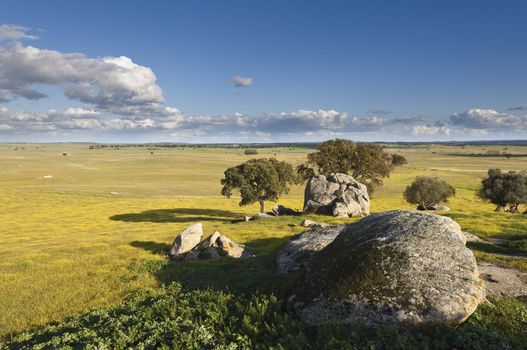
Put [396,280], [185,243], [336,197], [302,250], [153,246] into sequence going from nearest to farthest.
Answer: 1. [396,280]
2. [302,250]
3. [185,243]
4. [153,246]
5. [336,197]

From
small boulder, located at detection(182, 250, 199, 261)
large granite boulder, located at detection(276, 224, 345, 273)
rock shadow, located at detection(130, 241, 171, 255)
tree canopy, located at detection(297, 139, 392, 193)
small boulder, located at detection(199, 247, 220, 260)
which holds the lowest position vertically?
rock shadow, located at detection(130, 241, 171, 255)

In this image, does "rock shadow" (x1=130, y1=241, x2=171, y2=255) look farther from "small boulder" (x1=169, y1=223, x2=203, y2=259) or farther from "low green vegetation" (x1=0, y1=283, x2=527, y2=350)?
"low green vegetation" (x1=0, y1=283, x2=527, y2=350)

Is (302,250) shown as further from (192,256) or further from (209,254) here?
(192,256)

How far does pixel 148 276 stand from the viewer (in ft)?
72.0

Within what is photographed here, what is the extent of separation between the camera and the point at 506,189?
65312 millimetres

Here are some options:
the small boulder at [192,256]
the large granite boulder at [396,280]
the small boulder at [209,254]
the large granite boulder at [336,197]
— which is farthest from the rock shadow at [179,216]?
the large granite boulder at [396,280]

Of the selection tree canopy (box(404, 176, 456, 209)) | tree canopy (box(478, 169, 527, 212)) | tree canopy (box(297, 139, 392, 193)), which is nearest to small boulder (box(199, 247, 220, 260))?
tree canopy (box(297, 139, 392, 193))

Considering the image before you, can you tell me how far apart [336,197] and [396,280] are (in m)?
41.6

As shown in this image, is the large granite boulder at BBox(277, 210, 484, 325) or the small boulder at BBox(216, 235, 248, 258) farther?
the small boulder at BBox(216, 235, 248, 258)

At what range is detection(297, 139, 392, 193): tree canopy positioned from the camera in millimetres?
63500

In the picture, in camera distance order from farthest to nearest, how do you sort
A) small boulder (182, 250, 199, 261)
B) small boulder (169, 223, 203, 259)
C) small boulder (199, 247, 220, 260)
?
small boulder (169, 223, 203, 259), small boulder (182, 250, 199, 261), small boulder (199, 247, 220, 260)

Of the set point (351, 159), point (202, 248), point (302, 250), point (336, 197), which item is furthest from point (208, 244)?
Result: point (351, 159)

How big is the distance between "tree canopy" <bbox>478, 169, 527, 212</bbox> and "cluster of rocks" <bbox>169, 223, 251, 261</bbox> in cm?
5802

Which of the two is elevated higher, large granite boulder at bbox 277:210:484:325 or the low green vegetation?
large granite boulder at bbox 277:210:484:325
